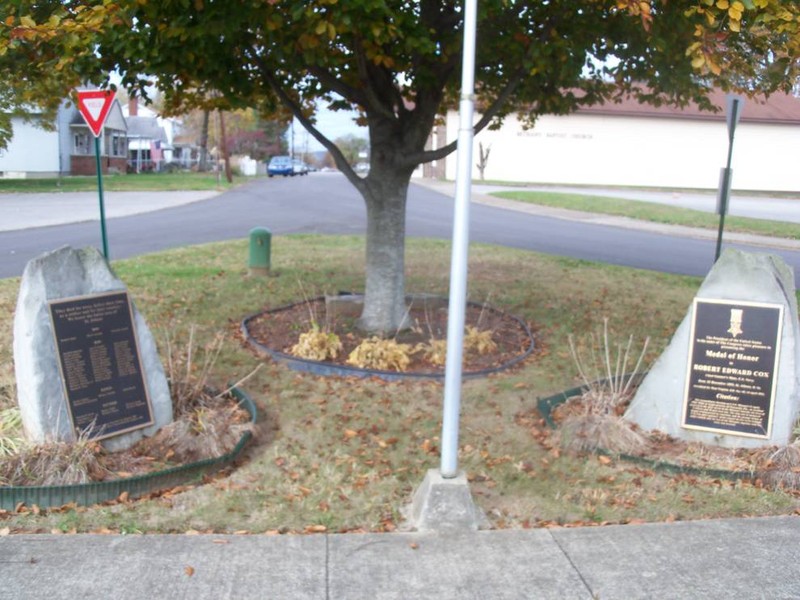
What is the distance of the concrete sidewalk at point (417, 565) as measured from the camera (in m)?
3.89

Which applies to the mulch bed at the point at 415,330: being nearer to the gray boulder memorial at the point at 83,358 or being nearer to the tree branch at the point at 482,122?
the tree branch at the point at 482,122

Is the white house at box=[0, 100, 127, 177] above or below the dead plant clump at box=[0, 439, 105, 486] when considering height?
above

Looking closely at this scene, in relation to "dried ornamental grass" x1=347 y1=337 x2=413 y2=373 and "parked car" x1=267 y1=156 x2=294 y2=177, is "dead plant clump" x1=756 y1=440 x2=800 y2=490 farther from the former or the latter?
"parked car" x1=267 y1=156 x2=294 y2=177

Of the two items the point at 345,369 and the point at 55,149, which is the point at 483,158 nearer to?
the point at 55,149

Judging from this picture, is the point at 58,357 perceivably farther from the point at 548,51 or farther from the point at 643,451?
the point at 548,51

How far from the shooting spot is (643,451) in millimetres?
5867

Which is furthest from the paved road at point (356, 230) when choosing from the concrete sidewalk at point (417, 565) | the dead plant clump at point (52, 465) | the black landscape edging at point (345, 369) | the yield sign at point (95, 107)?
the concrete sidewalk at point (417, 565)

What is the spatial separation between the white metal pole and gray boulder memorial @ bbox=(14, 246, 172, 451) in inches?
89.4

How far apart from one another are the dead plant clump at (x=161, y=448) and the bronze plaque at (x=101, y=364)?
0.57 ft

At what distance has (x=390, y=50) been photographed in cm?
796

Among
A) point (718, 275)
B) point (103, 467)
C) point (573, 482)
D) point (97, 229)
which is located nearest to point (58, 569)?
point (103, 467)

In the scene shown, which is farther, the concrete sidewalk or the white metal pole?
the white metal pole

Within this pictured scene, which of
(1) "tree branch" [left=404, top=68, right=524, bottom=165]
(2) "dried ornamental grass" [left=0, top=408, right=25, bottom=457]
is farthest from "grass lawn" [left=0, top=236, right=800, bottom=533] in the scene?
(1) "tree branch" [left=404, top=68, right=524, bottom=165]

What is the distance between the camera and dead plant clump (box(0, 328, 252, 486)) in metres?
5.03
